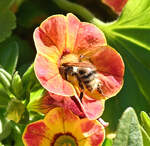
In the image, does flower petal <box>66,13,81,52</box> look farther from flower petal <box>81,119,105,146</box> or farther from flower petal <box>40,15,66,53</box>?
flower petal <box>81,119,105,146</box>

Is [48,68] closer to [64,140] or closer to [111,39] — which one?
[64,140]

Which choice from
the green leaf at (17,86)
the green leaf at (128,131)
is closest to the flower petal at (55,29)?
the green leaf at (17,86)

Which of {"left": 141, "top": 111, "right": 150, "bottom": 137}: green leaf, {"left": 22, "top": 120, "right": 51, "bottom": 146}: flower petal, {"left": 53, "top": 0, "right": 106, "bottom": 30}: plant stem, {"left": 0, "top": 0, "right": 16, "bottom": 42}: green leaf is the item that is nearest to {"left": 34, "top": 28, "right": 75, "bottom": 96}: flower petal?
{"left": 22, "top": 120, "right": 51, "bottom": 146}: flower petal

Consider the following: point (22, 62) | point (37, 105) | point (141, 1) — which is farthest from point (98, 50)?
point (22, 62)

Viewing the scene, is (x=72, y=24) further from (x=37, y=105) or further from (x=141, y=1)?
(x=141, y=1)

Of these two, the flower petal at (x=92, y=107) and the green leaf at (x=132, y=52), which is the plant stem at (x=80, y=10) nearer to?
the green leaf at (x=132, y=52)
